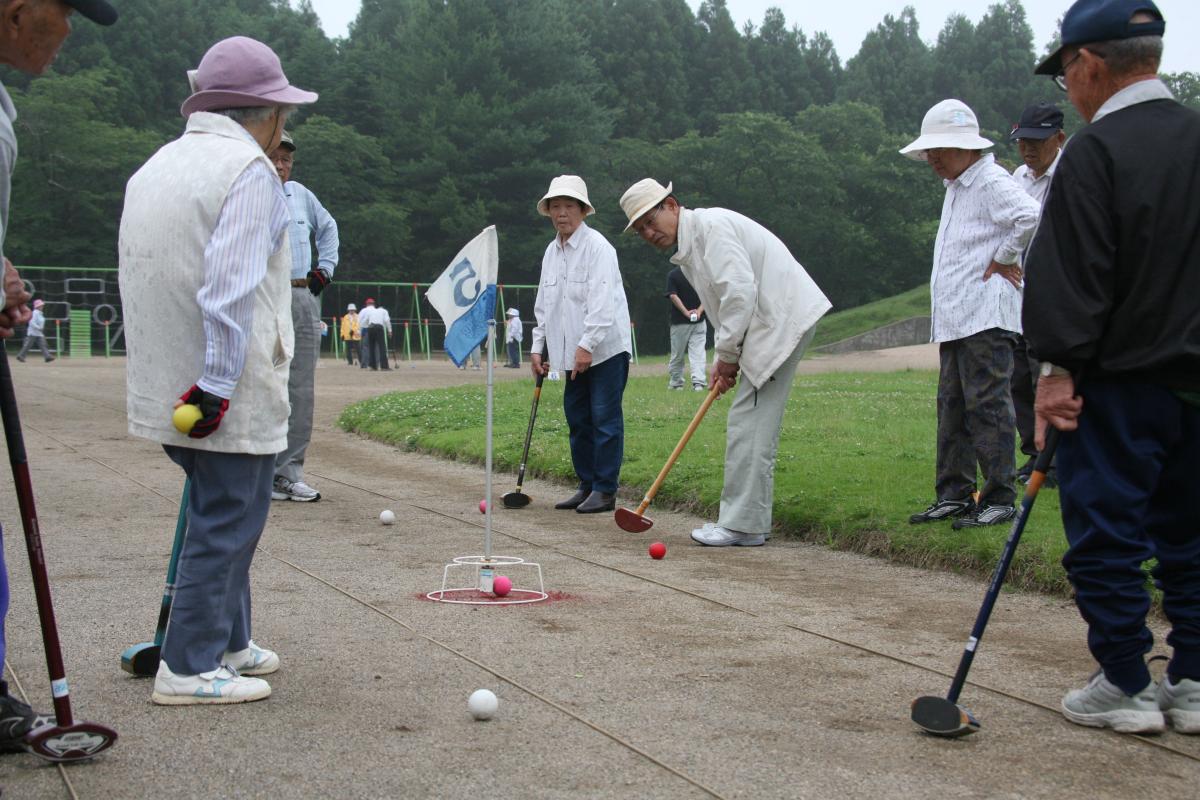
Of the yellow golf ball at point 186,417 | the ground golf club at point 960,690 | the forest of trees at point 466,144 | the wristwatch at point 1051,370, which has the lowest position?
the ground golf club at point 960,690

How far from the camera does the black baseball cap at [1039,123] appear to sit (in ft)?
26.1

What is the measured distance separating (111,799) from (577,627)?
2.33m

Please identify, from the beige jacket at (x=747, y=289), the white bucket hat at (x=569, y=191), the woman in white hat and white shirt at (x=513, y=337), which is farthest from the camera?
the woman in white hat and white shirt at (x=513, y=337)

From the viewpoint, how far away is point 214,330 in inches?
159

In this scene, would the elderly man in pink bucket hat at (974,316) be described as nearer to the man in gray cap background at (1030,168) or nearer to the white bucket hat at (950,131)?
the white bucket hat at (950,131)

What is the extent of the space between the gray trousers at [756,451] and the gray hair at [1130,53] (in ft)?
11.7

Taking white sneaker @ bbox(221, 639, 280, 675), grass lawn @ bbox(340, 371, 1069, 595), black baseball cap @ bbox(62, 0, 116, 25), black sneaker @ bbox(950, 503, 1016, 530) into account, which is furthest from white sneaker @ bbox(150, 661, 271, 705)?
black sneaker @ bbox(950, 503, 1016, 530)

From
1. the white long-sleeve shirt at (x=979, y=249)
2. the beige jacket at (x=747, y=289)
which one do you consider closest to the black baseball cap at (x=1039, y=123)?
the white long-sleeve shirt at (x=979, y=249)

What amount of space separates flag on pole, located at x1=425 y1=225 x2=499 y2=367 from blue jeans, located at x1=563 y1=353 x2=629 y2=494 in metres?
2.52

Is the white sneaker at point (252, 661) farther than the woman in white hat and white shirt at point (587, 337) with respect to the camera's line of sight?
No

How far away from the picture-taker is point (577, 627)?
5.42m

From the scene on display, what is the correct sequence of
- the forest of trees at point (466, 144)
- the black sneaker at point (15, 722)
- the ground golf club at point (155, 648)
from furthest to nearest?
the forest of trees at point (466, 144)
the ground golf club at point (155, 648)
the black sneaker at point (15, 722)

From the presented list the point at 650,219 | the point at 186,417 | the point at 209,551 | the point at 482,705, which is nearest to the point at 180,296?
the point at 186,417

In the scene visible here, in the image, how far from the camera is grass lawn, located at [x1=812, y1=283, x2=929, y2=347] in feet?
146
